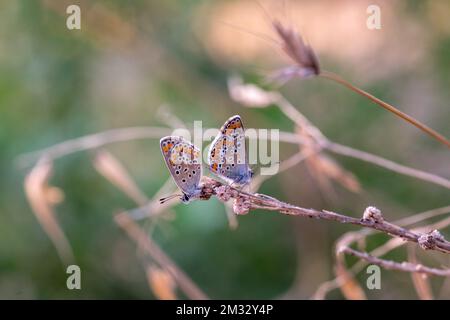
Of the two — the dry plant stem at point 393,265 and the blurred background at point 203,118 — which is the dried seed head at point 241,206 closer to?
the dry plant stem at point 393,265

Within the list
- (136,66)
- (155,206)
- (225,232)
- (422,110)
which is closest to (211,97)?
(136,66)

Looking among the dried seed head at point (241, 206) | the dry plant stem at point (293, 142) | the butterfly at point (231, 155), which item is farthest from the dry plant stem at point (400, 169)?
the dried seed head at point (241, 206)

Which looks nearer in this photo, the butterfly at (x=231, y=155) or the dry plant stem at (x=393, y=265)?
the dry plant stem at (x=393, y=265)

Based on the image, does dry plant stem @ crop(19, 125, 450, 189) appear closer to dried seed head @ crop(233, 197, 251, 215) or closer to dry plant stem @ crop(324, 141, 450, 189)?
dry plant stem @ crop(324, 141, 450, 189)

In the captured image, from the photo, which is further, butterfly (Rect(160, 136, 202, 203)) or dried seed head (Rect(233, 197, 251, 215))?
butterfly (Rect(160, 136, 202, 203))

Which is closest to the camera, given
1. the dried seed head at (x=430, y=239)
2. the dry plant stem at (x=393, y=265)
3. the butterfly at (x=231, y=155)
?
the dried seed head at (x=430, y=239)

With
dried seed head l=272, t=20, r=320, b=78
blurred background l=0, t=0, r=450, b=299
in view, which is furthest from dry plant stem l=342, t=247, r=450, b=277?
blurred background l=0, t=0, r=450, b=299

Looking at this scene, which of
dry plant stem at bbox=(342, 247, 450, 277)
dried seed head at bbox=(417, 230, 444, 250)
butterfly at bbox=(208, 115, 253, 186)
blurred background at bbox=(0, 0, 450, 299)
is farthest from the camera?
blurred background at bbox=(0, 0, 450, 299)

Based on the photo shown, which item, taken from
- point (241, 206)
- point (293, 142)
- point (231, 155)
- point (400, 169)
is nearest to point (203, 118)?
point (293, 142)
